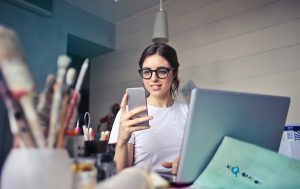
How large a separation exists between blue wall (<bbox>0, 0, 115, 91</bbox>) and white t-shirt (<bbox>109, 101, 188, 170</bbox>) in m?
1.20

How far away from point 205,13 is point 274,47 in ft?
2.23

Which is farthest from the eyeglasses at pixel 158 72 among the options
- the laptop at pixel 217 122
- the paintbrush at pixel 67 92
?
the paintbrush at pixel 67 92

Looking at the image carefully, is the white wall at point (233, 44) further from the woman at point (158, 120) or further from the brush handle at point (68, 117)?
the brush handle at point (68, 117)

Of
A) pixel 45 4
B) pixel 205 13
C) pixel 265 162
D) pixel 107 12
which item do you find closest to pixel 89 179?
pixel 265 162

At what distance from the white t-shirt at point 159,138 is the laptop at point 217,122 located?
46cm

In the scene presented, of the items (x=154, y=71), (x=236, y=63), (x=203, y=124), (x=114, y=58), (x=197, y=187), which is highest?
(x=114, y=58)

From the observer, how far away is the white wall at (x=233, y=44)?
5.67ft

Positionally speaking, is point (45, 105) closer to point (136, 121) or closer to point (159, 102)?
point (136, 121)

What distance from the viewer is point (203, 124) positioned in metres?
0.56

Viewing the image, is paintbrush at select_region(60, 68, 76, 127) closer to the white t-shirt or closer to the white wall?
the white t-shirt

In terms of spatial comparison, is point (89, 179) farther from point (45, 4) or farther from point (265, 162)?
point (45, 4)

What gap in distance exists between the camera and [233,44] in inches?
78.3

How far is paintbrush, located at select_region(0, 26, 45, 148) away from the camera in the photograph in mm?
323

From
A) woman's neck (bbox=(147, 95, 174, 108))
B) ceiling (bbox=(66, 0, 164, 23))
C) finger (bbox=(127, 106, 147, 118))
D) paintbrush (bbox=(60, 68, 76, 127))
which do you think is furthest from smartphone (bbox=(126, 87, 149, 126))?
ceiling (bbox=(66, 0, 164, 23))
